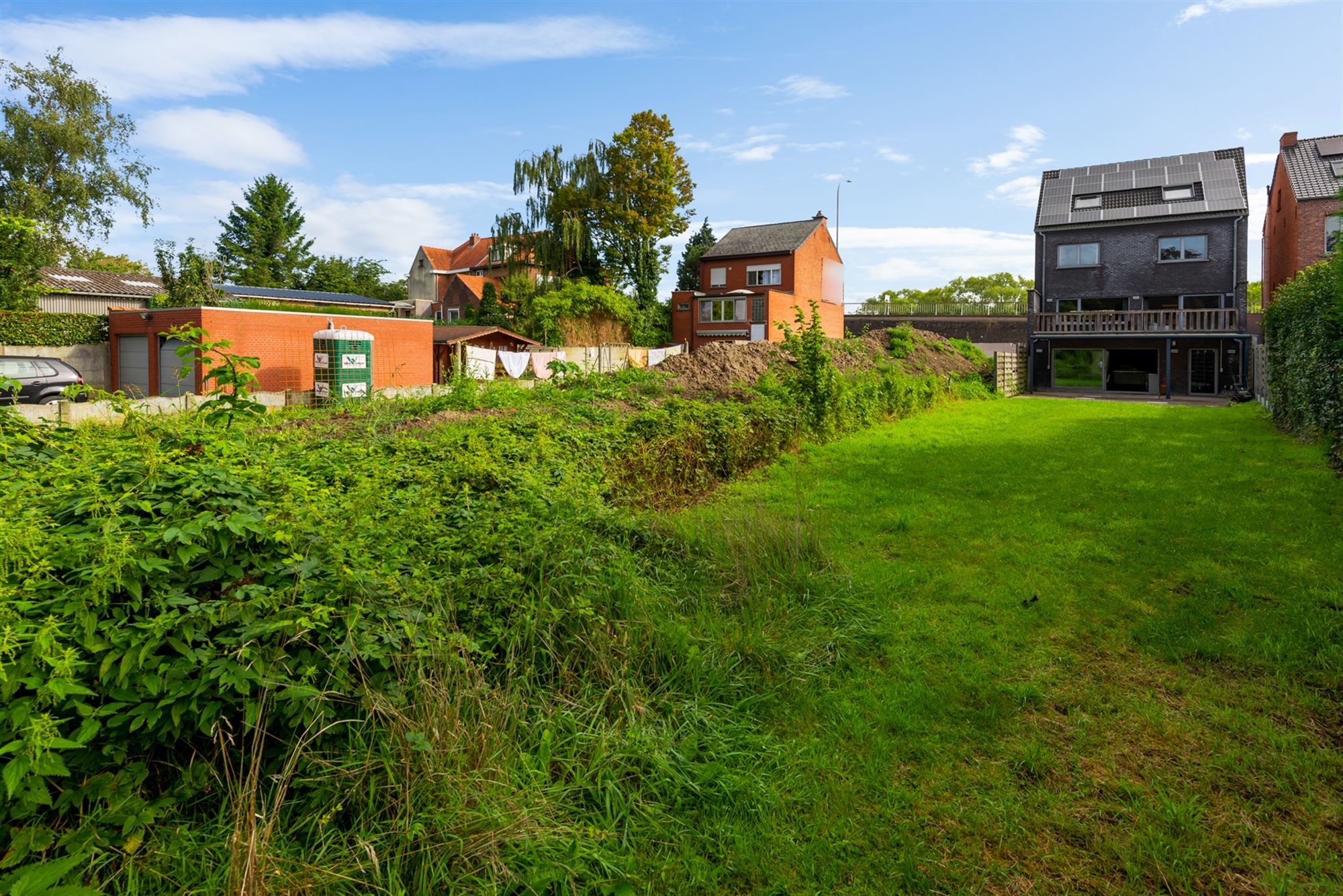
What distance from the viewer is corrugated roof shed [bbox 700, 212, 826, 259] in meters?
40.1

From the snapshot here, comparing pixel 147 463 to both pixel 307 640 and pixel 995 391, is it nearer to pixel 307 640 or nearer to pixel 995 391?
pixel 307 640

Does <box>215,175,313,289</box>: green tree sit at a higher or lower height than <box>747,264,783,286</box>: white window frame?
higher

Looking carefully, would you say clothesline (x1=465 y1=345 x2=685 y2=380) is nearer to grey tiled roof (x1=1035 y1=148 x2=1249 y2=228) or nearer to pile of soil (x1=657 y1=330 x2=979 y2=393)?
pile of soil (x1=657 y1=330 x2=979 y2=393)

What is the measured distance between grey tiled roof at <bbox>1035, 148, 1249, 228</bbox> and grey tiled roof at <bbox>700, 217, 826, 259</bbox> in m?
12.3

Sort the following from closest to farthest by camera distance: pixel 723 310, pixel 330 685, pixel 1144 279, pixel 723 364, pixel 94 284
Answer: pixel 330 685
pixel 723 364
pixel 1144 279
pixel 94 284
pixel 723 310

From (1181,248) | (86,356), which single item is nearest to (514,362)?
(86,356)

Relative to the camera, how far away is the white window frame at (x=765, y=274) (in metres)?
39.8

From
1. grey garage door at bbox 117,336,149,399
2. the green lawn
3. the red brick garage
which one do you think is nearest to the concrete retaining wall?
Result: the red brick garage

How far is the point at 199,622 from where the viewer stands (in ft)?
8.23

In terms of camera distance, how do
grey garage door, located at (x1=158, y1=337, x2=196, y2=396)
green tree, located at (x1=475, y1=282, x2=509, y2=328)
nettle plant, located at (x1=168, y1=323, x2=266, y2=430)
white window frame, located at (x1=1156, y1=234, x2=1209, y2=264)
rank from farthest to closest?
green tree, located at (x1=475, y1=282, x2=509, y2=328)
white window frame, located at (x1=1156, y1=234, x2=1209, y2=264)
grey garage door, located at (x1=158, y1=337, x2=196, y2=396)
nettle plant, located at (x1=168, y1=323, x2=266, y2=430)

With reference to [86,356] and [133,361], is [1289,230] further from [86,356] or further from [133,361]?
[86,356]

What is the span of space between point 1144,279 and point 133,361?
36559 mm

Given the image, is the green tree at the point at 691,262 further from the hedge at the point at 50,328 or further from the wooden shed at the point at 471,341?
the hedge at the point at 50,328

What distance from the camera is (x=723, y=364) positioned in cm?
1270
